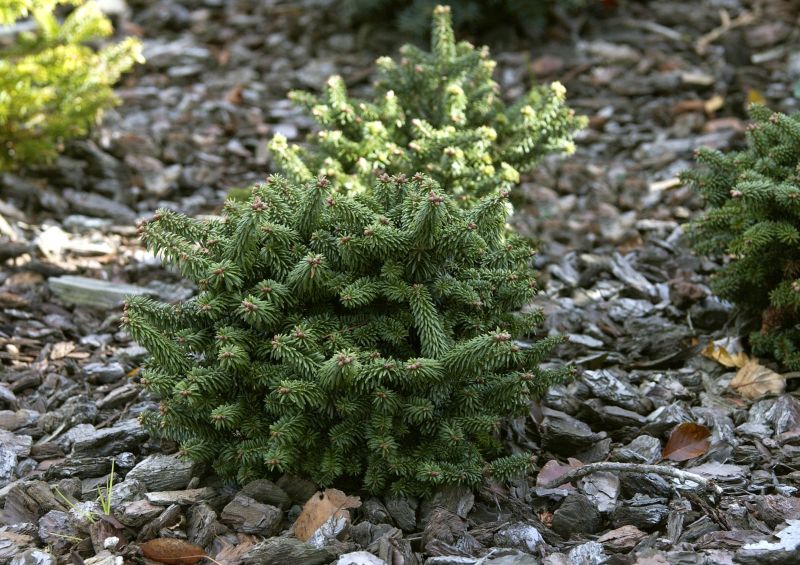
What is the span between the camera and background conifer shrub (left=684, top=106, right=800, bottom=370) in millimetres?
3357

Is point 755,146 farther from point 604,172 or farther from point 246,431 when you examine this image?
point 246,431

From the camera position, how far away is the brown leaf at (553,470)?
2953 mm

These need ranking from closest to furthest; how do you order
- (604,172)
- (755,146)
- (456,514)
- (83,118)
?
(456,514) → (755,146) → (83,118) → (604,172)

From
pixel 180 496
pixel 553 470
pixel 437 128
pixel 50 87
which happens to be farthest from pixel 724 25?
pixel 180 496

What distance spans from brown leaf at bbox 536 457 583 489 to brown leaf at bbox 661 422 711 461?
1.07 feet

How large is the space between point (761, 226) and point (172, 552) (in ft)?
7.63

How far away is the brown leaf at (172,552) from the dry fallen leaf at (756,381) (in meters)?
2.06

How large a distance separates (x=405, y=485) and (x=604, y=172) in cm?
315

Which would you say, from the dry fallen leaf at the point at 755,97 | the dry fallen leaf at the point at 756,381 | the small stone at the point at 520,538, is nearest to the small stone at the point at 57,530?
the small stone at the point at 520,538

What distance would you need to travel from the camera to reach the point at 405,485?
9.09ft

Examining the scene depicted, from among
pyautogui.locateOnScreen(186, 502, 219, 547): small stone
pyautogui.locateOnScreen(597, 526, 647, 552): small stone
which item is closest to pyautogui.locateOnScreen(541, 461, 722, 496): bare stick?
pyautogui.locateOnScreen(597, 526, 647, 552): small stone

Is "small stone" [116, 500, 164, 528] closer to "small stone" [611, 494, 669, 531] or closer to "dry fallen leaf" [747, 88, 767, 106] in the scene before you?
"small stone" [611, 494, 669, 531]

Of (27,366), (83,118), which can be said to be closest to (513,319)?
(27,366)

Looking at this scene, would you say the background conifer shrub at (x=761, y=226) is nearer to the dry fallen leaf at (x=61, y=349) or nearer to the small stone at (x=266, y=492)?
the small stone at (x=266, y=492)
